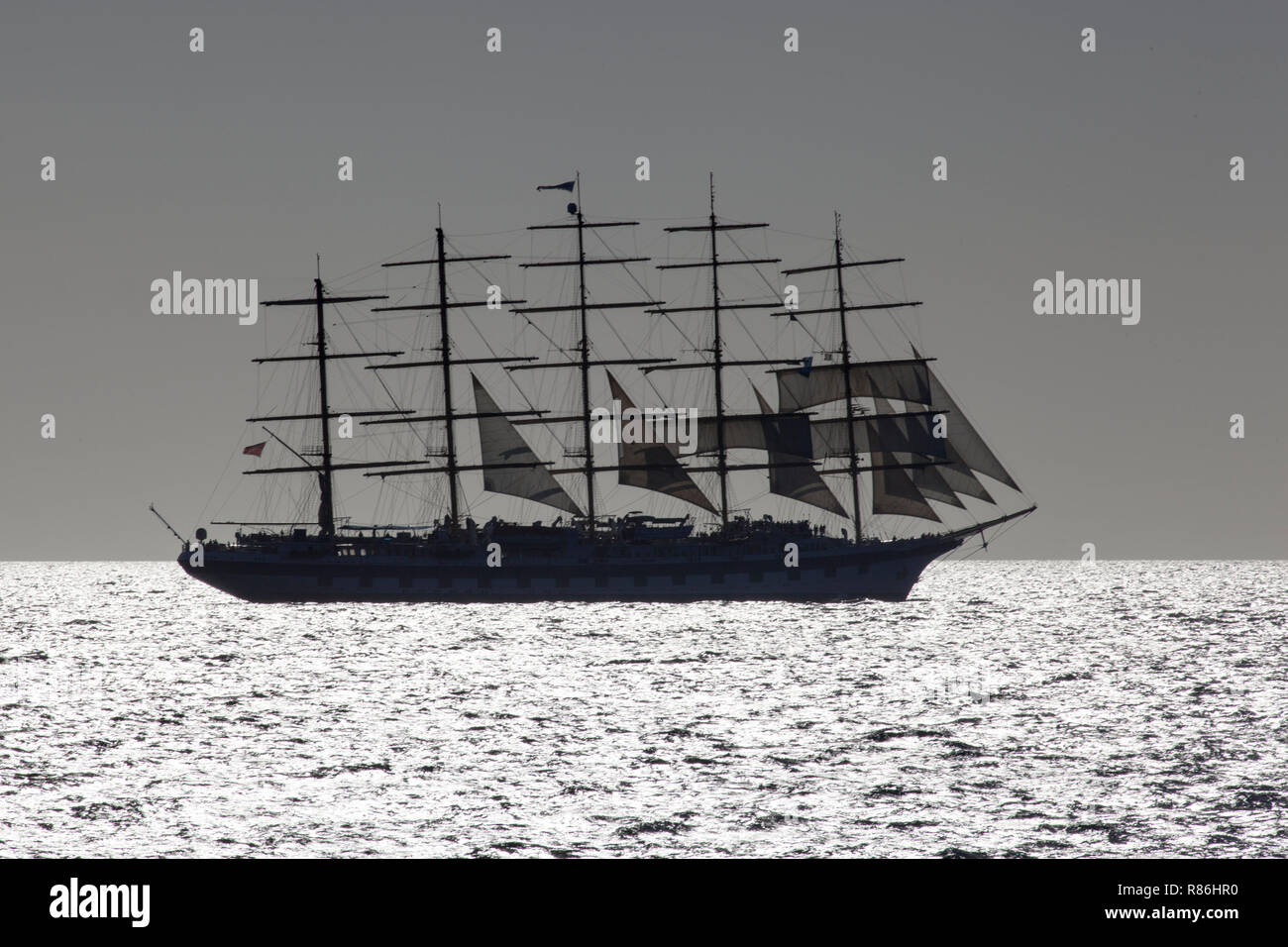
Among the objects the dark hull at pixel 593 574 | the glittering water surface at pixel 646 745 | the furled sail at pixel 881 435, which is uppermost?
the furled sail at pixel 881 435

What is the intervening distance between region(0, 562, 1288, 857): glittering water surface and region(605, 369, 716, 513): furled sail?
22797 millimetres

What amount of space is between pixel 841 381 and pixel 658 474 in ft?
46.3

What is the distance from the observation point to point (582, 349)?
106438 millimetres

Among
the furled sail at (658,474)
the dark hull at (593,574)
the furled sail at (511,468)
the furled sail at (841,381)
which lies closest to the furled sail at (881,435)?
the furled sail at (841,381)

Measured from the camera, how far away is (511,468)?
10319 cm

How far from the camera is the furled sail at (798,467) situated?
339 feet

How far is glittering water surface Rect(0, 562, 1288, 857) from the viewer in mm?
26719

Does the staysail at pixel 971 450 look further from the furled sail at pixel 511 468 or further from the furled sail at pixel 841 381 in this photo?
the furled sail at pixel 511 468

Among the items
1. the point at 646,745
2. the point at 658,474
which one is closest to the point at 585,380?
the point at 658,474

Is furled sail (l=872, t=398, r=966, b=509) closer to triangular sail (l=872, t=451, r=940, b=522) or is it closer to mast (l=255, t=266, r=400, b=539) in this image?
triangular sail (l=872, t=451, r=940, b=522)

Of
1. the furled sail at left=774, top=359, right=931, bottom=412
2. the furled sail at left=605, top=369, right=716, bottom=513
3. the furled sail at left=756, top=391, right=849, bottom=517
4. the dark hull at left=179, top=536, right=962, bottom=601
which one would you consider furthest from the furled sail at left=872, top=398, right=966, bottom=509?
the furled sail at left=605, top=369, right=716, bottom=513

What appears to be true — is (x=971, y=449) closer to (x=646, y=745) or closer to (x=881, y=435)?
(x=881, y=435)

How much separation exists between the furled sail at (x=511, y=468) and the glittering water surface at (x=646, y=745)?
21118mm
